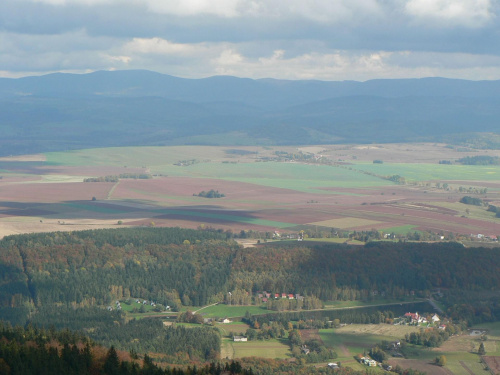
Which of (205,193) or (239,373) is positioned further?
(205,193)

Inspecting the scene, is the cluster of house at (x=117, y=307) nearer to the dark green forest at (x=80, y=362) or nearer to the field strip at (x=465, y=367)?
the dark green forest at (x=80, y=362)

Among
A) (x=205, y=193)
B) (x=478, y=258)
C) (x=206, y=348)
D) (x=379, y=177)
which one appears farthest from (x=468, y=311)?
(x=379, y=177)

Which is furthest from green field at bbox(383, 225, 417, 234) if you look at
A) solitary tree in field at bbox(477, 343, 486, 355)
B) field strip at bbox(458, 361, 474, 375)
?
field strip at bbox(458, 361, 474, 375)

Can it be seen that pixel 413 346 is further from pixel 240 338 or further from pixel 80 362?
pixel 80 362

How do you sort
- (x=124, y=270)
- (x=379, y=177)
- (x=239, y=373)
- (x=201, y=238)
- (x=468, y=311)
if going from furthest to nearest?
(x=379, y=177), (x=201, y=238), (x=124, y=270), (x=468, y=311), (x=239, y=373)

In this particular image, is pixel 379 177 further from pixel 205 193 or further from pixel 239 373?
pixel 239 373

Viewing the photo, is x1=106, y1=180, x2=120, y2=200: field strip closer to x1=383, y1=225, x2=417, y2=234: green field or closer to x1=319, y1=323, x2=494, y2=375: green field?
x1=383, y1=225, x2=417, y2=234: green field

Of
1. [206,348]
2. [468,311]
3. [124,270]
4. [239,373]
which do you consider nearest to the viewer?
[239,373]

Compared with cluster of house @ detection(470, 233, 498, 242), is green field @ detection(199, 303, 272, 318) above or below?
below
